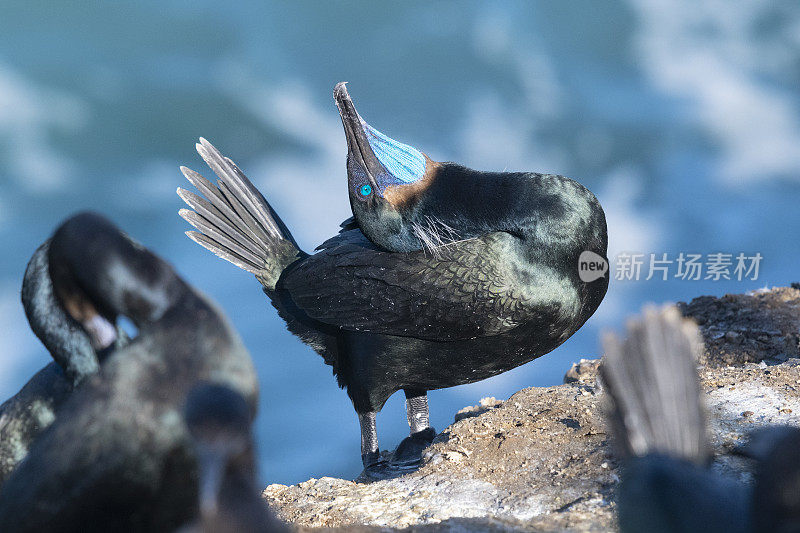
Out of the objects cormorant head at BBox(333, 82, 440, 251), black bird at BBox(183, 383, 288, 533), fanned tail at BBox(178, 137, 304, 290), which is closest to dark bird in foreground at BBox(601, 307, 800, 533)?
black bird at BBox(183, 383, 288, 533)

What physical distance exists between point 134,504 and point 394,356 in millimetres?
2500

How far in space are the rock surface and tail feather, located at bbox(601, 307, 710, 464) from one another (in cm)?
90

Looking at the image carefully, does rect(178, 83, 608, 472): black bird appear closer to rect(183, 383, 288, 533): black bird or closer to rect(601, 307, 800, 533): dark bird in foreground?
rect(601, 307, 800, 533): dark bird in foreground

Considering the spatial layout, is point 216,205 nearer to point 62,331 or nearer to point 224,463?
point 62,331

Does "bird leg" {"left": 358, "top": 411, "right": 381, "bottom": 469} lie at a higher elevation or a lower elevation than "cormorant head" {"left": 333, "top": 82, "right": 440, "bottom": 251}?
lower

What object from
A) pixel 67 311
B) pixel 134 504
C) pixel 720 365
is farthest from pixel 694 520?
pixel 720 365

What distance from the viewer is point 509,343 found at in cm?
460

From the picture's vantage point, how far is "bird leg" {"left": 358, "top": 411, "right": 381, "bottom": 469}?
5.01 m

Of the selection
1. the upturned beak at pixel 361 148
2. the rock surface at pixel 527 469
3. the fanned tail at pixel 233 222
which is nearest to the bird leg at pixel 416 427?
the rock surface at pixel 527 469

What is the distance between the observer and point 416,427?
5371 mm

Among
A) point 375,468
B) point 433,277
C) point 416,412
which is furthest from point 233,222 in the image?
point 375,468

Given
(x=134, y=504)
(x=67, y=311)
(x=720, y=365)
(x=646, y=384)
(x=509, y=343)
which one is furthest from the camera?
(x=720, y=365)

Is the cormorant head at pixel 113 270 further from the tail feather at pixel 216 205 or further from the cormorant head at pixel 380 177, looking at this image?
the tail feather at pixel 216 205

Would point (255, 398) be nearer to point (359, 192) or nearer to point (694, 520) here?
point (694, 520)
